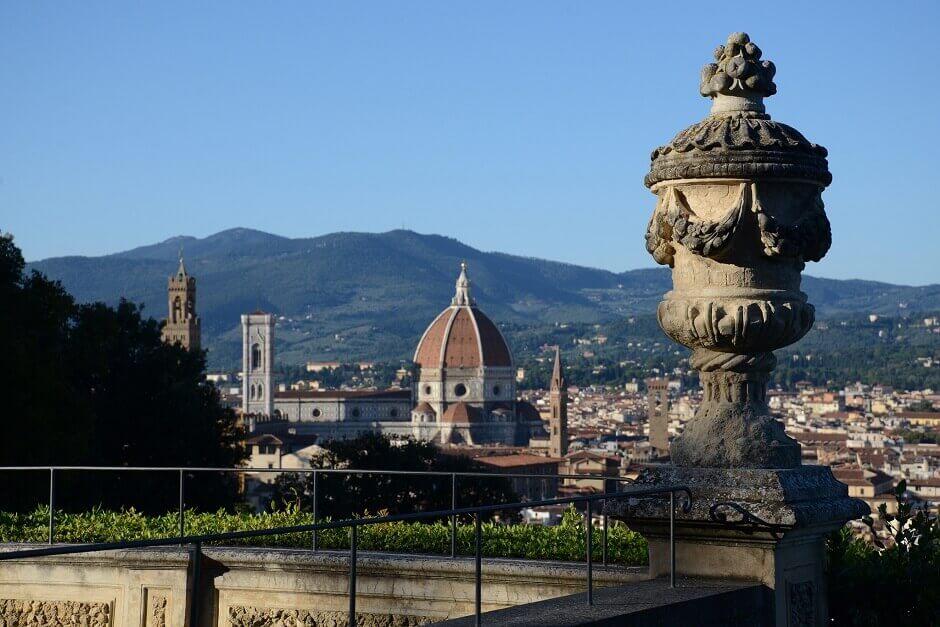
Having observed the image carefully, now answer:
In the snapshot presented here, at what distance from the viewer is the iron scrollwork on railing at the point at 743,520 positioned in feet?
17.1

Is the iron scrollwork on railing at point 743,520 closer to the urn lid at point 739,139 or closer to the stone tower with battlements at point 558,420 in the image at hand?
the urn lid at point 739,139

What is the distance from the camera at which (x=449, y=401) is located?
6166 inches

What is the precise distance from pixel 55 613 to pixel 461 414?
468 feet

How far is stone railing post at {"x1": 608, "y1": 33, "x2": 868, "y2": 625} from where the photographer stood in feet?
17.5

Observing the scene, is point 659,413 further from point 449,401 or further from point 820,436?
point 449,401

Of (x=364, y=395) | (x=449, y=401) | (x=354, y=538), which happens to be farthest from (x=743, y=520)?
(x=364, y=395)

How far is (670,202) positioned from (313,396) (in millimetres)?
159492

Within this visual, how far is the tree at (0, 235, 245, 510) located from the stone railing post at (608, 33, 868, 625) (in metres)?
11.9

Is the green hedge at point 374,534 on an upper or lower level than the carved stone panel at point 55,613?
upper

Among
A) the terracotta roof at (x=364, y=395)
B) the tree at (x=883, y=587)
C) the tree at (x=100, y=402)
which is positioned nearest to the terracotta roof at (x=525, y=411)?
→ the terracotta roof at (x=364, y=395)

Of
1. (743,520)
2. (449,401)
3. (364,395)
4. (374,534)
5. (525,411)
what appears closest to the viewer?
(743,520)

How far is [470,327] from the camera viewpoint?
156000 mm

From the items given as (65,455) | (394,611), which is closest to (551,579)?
(394,611)

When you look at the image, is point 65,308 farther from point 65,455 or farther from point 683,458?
point 683,458
